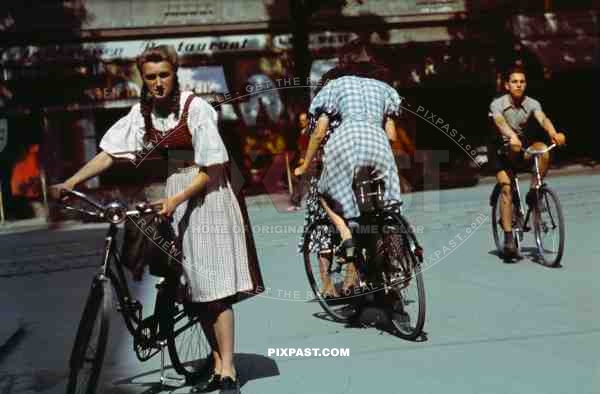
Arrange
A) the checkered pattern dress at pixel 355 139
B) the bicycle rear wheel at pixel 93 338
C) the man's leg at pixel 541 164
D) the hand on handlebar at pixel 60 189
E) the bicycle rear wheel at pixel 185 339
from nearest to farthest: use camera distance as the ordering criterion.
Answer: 1. the bicycle rear wheel at pixel 93 338
2. the hand on handlebar at pixel 60 189
3. the bicycle rear wheel at pixel 185 339
4. the checkered pattern dress at pixel 355 139
5. the man's leg at pixel 541 164

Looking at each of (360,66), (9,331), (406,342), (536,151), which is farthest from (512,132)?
(9,331)

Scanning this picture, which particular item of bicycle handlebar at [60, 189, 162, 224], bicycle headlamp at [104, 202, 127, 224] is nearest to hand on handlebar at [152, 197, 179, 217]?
bicycle handlebar at [60, 189, 162, 224]

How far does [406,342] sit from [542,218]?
123 inches

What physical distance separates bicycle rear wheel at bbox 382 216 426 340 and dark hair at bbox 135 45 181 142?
1752 millimetres

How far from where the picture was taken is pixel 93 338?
4324 mm

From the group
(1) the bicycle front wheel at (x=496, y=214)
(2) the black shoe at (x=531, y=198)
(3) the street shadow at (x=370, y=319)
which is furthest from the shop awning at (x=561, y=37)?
(3) the street shadow at (x=370, y=319)

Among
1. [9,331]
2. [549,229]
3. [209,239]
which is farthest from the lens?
[549,229]

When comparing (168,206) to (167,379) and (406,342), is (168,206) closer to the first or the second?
(167,379)

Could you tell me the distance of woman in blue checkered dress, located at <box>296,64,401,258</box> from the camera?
6.13 metres

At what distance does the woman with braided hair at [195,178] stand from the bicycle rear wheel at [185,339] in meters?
0.23

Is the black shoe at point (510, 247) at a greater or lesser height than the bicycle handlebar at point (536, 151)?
lesser

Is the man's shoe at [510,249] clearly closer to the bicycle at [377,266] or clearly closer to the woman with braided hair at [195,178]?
the bicycle at [377,266]

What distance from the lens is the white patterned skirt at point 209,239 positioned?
4.76 meters

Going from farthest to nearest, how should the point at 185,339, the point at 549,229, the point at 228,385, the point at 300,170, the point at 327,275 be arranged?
the point at 549,229, the point at 327,275, the point at 300,170, the point at 185,339, the point at 228,385
